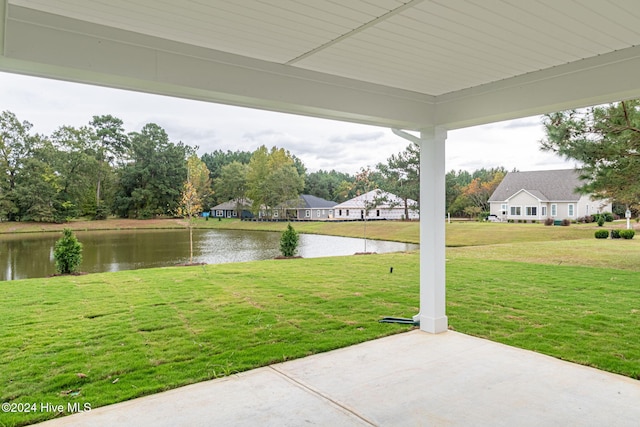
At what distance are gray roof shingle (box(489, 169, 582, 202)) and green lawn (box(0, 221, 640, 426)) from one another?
16638 millimetres

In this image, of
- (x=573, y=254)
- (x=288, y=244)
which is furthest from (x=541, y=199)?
(x=288, y=244)

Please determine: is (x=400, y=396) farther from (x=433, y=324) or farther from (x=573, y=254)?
(x=573, y=254)

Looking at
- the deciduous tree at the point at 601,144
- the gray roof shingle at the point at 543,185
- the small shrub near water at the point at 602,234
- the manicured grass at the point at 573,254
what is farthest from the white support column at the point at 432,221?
the gray roof shingle at the point at 543,185

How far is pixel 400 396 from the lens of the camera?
9.27 feet

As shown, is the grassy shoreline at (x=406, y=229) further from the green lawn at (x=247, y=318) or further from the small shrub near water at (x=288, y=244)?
the green lawn at (x=247, y=318)

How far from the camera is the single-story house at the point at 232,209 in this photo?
36250mm

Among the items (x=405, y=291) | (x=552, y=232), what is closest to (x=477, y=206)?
(x=552, y=232)

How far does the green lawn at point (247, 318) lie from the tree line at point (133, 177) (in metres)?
10.8

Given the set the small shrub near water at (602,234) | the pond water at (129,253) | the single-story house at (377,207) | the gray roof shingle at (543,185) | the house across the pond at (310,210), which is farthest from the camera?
the house across the pond at (310,210)

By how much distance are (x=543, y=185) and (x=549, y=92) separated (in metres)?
25.5

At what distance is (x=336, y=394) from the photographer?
2854mm

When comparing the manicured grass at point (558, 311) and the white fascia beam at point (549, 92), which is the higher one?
the white fascia beam at point (549, 92)

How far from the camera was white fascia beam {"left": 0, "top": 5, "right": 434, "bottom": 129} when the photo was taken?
212cm

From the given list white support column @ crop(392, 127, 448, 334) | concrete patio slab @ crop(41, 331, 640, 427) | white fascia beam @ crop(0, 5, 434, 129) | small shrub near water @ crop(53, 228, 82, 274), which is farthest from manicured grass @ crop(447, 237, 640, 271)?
small shrub near water @ crop(53, 228, 82, 274)
